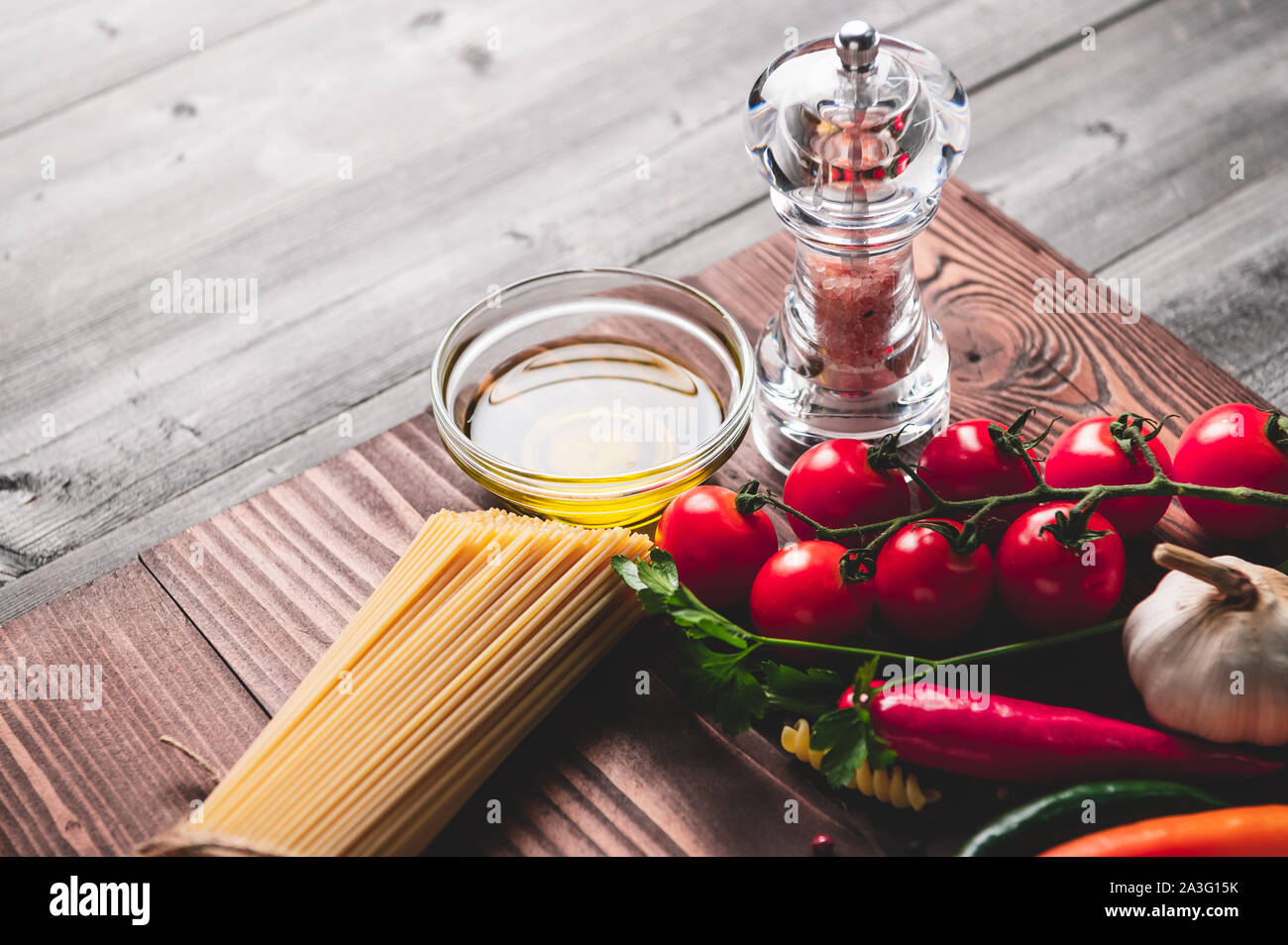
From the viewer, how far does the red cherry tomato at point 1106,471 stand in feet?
3.89

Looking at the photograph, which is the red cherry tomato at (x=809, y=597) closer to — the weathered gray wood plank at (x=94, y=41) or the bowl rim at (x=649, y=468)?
the bowl rim at (x=649, y=468)

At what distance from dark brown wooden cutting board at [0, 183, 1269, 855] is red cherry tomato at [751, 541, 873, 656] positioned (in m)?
0.11

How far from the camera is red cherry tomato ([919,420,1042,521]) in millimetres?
1189

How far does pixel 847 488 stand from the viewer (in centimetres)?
120

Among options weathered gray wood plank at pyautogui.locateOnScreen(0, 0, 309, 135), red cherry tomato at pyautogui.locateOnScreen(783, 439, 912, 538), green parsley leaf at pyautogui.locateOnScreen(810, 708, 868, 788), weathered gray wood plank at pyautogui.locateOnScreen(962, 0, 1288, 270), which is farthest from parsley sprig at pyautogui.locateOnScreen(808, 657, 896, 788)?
weathered gray wood plank at pyautogui.locateOnScreen(0, 0, 309, 135)

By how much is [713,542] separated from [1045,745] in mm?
343

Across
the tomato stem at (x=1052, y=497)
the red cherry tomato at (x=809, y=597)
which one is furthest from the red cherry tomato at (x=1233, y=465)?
the red cherry tomato at (x=809, y=597)

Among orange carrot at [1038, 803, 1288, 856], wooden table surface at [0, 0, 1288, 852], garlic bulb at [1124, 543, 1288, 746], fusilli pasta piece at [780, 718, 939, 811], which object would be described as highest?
wooden table surface at [0, 0, 1288, 852]

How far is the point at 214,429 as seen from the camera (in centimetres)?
155

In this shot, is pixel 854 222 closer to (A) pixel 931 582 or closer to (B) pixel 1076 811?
(A) pixel 931 582

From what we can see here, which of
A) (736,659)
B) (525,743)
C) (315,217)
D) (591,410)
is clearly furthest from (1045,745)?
(315,217)

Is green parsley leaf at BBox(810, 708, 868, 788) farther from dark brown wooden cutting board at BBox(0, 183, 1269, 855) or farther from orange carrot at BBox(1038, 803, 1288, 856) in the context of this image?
orange carrot at BBox(1038, 803, 1288, 856)
